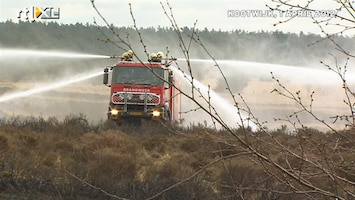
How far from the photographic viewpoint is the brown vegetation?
807 centimetres

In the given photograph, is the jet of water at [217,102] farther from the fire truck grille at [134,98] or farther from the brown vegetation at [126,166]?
the fire truck grille at [134,98]

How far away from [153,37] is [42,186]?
35870mm

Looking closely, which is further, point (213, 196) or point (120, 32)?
point (213, 196)

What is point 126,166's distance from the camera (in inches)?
488

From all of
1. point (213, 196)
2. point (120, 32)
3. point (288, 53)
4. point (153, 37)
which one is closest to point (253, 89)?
point (288, 53)

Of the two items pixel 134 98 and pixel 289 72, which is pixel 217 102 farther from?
pixel 289 72

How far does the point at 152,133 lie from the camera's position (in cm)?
1927

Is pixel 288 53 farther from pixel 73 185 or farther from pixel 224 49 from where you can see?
pixel 73 185

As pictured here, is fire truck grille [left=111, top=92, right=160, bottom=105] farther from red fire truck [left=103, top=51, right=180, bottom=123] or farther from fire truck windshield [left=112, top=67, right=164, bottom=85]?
fire truck windshield [left=112, top=67, right=164, bottom=85]

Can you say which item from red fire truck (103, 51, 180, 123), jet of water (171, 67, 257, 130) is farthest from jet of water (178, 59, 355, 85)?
jet of water (171, 67, 257, 130)

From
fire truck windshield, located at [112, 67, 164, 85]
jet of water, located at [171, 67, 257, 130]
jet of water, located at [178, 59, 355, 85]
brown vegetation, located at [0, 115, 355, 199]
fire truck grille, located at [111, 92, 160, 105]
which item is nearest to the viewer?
jet of water, located at [171, 67, 257, 130]

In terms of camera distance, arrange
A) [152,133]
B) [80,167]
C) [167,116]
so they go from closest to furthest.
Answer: [80,167] → [152,133] → [167,116]

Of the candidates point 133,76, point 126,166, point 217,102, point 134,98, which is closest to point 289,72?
point 217,102

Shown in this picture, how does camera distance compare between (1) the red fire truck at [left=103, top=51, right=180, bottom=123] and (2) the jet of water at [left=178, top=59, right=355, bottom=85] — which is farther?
(2) the jet of water at [left=178, top=59, right=355, bottom=85]
